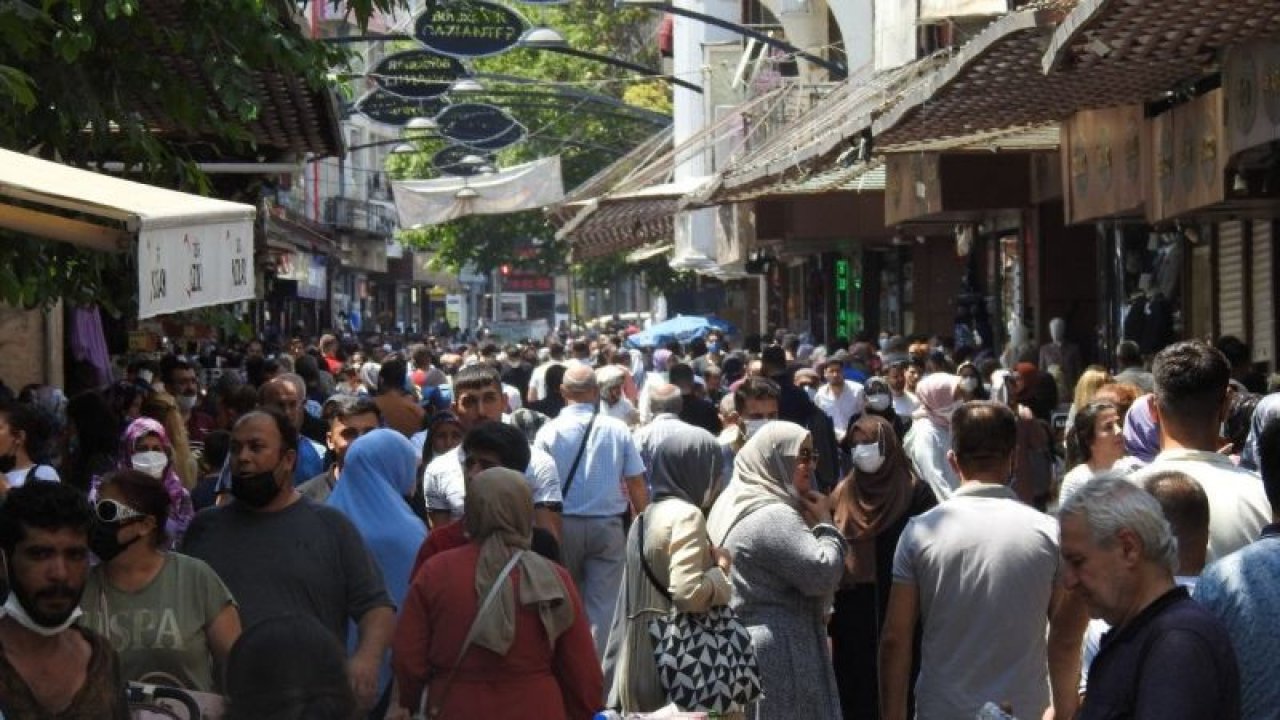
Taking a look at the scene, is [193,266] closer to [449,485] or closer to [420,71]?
[449,485]

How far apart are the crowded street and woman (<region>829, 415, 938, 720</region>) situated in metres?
0.02

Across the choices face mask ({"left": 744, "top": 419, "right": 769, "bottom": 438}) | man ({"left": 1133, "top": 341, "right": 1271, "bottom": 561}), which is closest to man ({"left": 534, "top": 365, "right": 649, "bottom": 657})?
face mask ({"left": 744, "top": 419, "right": 769, "bottom": 438})

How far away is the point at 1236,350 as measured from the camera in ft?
42.7

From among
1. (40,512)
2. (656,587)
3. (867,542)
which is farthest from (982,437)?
(40,512)

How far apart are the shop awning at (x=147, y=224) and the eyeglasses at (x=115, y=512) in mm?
889

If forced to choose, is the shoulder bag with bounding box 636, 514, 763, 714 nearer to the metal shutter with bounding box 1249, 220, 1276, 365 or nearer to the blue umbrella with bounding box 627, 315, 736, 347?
the metal shutter with bounding box 1249, 220, 1276, 365

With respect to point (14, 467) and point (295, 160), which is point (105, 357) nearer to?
point (295, 160)

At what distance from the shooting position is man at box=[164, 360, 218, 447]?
15.8m

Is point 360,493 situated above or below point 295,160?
below

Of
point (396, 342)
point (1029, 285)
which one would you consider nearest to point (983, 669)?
point (1029, 285)

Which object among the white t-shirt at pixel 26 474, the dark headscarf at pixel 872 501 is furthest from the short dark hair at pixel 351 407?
the dark headscarf at pixel 872 501

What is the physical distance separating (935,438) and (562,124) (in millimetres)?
46438

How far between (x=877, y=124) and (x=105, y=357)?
7065mm

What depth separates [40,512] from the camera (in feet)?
18.7
